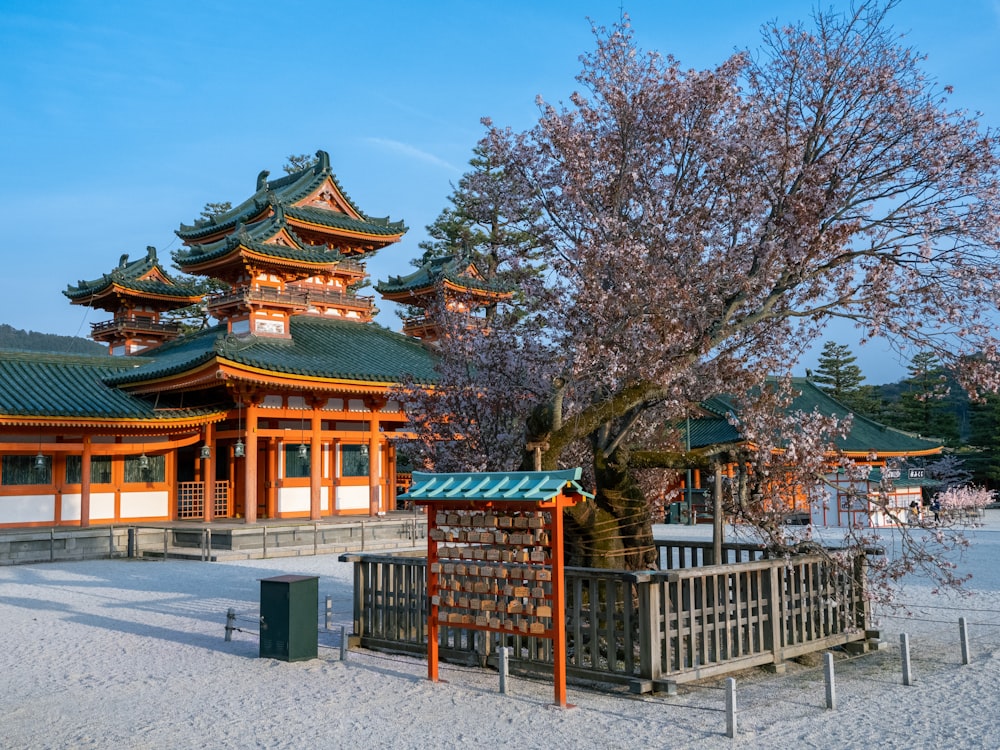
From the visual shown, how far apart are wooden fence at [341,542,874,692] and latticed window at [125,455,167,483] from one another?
16.5 m

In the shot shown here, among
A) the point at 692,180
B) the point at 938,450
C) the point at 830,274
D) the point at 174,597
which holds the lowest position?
the point at 174,597

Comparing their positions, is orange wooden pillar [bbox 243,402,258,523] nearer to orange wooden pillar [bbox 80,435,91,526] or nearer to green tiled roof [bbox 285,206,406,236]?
orange wooden pillar [bbox 80,435,91,526]

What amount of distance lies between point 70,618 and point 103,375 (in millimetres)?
14586

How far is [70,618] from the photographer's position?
14125 millimetres

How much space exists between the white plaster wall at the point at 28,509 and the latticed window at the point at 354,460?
8.77 meters

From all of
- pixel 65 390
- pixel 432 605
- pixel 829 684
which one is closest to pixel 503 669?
pixel 432 605

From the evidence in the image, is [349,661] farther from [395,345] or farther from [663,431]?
[395,345]

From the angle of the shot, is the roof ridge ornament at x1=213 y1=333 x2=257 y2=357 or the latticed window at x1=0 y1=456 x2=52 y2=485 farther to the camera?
the roof ridge ornament at x1=213 y1=333 x2=257 y2=357

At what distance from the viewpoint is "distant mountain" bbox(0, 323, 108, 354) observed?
100 metres

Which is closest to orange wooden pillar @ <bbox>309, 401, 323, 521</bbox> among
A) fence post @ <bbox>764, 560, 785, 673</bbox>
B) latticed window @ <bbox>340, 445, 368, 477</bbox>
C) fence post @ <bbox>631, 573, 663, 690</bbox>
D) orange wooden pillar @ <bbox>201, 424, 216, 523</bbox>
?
latticed window @ <bbox>340, 445, 368, 477</bbox>

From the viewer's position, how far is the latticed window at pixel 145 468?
1013 inches

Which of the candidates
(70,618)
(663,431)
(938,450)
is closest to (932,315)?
(663,431)

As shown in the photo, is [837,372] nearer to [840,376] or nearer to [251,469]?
[840,376]

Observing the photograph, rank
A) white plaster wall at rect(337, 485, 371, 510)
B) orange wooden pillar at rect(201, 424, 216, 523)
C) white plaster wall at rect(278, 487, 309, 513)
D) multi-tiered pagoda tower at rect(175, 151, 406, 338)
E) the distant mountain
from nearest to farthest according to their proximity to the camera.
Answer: orange wooden pillar at rect(201, 424, 216, 523) → white plaster wall at rect(278, 487, 309, 513) → multi-tiered pagoda tower at rect(175, 151, 406, 338) → white plaster wall at rect(337, 485, 371, 510) → the distant mountain
